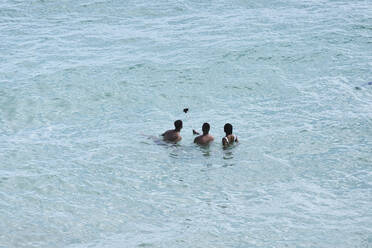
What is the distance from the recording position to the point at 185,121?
19938mm

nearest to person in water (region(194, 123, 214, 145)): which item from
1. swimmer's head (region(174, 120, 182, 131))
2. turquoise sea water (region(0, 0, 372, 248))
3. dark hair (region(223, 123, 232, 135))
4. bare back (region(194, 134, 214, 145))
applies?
bare back (region(194, 134, 214, 145))

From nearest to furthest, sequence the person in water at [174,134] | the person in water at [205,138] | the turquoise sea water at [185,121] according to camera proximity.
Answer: the turquoise sea water at [185,121] → the person in water at [205,138] → the person in water at [174,134]

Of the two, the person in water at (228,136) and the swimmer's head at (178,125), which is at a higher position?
the swimmer's head at (178,125)

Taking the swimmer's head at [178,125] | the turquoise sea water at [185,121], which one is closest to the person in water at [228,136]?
the turquoise sea water at [185,121]

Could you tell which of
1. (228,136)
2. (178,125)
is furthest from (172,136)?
(228,136)

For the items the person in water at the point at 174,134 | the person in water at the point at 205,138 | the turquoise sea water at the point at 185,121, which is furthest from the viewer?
the person in water at the point at 174,134

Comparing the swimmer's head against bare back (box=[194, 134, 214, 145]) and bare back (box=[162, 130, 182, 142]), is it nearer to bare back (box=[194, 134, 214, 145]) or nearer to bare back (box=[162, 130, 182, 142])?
bare back (box=[162, 130, 182, 142])

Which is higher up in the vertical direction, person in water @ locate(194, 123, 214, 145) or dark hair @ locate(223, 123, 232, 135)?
dark hair @ locate(223, 123, 232, 135)

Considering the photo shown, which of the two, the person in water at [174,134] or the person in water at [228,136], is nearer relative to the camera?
the person in water at [228,136]

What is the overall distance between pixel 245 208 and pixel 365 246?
2.84 meters

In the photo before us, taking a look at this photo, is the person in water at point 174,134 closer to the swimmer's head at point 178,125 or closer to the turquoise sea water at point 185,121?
the swimmer's head at point 178,125

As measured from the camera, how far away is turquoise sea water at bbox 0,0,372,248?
13875 millimetres

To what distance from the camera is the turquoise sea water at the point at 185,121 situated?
1388cm

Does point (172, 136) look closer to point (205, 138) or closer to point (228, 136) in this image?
point (205, 138)
